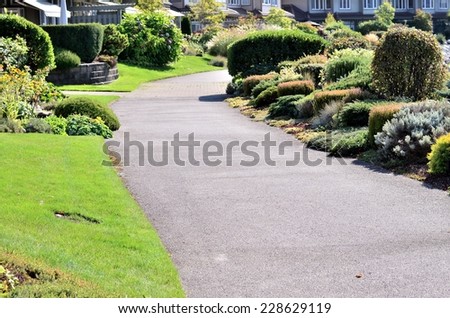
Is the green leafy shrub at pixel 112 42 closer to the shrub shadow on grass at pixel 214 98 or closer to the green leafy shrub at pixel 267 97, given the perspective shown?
the shrub shadow on grass at pixel 214 98

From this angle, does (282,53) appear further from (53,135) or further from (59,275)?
(59,275)

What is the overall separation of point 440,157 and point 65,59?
25333 millimetres

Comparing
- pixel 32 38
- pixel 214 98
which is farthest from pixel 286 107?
pixel 32 38

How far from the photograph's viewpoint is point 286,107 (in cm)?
2378

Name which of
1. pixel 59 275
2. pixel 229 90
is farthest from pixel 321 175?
pixel 229 90

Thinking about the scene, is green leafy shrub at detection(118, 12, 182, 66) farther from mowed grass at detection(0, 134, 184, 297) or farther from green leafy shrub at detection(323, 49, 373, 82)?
mowed grass at detection(0, 134, 184, 297)

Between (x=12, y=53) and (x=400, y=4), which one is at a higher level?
(x=400, y=4)

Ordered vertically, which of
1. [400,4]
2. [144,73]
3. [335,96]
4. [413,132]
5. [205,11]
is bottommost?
[413,132]

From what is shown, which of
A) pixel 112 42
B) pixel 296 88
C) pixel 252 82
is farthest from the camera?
pixel 112 42

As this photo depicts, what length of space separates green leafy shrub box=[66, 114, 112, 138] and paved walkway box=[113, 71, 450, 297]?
6.57ft

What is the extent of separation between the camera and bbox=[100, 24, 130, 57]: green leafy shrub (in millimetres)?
44062

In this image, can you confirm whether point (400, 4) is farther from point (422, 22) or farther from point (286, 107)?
point (286, 107)

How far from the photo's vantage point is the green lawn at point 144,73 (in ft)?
118

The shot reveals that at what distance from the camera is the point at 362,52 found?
94.6 ft
